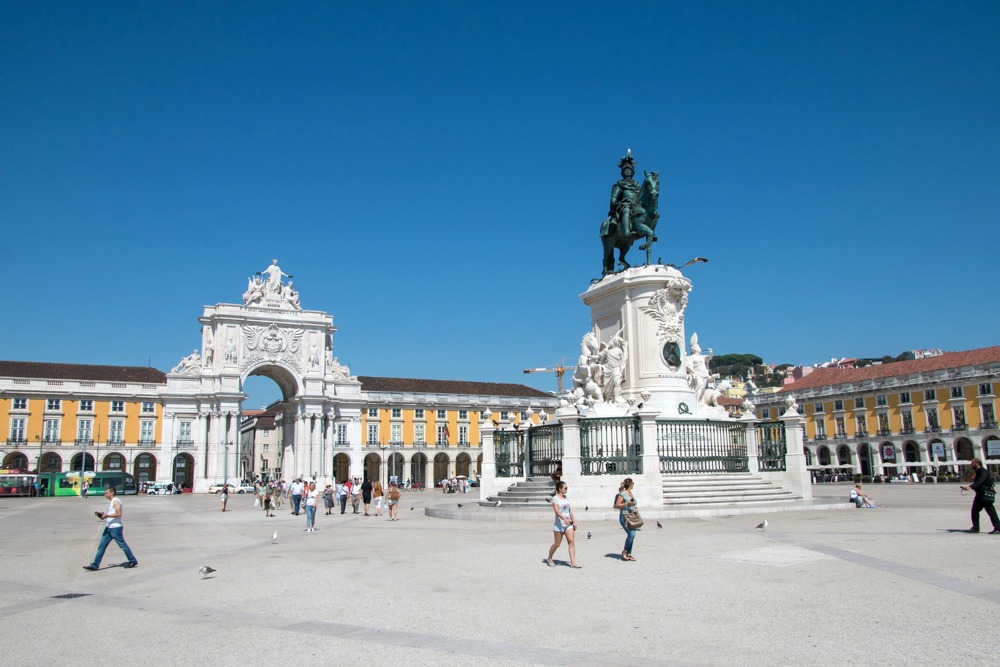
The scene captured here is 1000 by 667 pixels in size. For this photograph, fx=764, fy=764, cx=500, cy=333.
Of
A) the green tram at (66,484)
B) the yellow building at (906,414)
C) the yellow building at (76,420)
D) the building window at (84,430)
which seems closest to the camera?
the green tram at (66,484)

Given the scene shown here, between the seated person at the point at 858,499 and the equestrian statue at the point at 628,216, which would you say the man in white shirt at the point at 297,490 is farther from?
the seated person at the point at 858,499

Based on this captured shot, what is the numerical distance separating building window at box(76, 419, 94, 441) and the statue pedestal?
208 ft

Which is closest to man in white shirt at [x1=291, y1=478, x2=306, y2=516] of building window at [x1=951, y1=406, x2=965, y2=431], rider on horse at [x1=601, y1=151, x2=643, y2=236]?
rider on horse at [x1=601, y1=151, x2=643, y2=236]

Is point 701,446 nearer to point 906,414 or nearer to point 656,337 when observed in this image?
point 656,337

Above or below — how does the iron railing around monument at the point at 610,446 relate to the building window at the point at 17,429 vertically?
below

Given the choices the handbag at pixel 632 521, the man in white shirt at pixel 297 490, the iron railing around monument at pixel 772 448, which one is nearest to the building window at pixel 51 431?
the man in white shirt at pixel 297 490

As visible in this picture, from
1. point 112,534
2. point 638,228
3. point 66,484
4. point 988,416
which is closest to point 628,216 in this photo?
point 638,228

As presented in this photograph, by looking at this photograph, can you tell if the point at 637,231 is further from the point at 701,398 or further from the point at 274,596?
the point at 274,596

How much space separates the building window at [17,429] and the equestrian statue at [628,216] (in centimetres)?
6338

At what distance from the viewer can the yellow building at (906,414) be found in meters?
59.3

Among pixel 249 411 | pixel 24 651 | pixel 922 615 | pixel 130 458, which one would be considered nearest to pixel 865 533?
pixel 922 615

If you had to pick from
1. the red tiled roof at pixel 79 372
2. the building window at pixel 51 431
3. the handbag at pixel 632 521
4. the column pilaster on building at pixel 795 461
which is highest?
the red tiled roof at pixel 79 372

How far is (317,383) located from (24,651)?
69.4 m

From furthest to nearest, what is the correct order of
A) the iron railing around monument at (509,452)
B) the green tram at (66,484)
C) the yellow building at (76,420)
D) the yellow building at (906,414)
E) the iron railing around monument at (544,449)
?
the yellow building at (76,420) → the yellow building at (906,414) → the green tram at (66,484) → the iron railing around monument at (509,452) → the iron railing around monument at (544,449)
